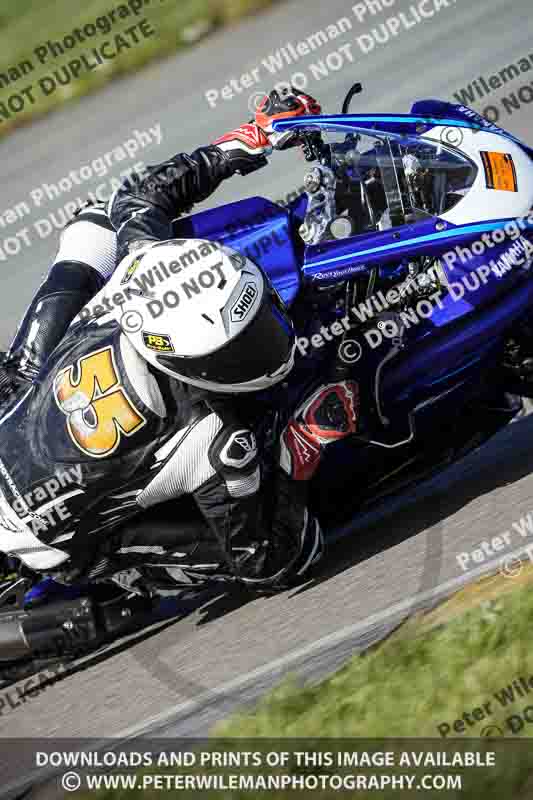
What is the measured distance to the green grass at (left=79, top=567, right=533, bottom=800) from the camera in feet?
12.5

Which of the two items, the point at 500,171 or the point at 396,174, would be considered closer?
the point at 500,171

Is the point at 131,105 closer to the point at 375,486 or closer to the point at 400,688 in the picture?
the point at 375,486

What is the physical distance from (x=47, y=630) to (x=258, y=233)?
224cm

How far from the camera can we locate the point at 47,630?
5.14 metres

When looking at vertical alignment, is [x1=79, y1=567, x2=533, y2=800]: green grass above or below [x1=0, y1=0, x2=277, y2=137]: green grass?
below

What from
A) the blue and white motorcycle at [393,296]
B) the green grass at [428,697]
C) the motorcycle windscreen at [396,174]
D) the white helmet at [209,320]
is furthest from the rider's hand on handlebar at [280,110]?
the green grass at [428,697]

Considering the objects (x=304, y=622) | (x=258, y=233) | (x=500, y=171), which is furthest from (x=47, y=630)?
(x=500, y=171)

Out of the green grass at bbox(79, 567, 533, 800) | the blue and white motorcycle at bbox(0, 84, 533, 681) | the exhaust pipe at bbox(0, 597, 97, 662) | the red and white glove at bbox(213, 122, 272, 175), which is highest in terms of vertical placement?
the red and white glove at bbox(213, 122, 272, 175)

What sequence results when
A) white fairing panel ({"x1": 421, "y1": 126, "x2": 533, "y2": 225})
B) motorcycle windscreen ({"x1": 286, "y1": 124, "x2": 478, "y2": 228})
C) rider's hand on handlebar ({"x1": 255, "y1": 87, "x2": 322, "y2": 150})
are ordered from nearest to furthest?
1. white fairing panel ({"x1": 421, "y1": 126, "x2": 533, "y2": 225})
2. motorcycle windscreen ({"x1": 286, "y1": 124, "x2": 478, "y2": 228})
3. rider's hand on handlebar ({"x1": 255, "y1": 87, "x2": 322, "y2": 150})

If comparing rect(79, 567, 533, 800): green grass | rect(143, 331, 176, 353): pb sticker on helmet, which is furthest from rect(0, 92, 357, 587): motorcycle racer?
rect(79, 567, 533, 800): green grass

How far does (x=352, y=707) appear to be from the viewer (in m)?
4.26

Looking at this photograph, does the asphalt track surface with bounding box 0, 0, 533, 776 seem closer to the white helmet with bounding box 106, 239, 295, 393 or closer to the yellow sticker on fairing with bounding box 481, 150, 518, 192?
the white helmet with bounding box 106, 239, 295, 393

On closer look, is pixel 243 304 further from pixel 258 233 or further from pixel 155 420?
pixel 258 233

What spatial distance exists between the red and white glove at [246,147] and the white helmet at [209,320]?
148 cm
